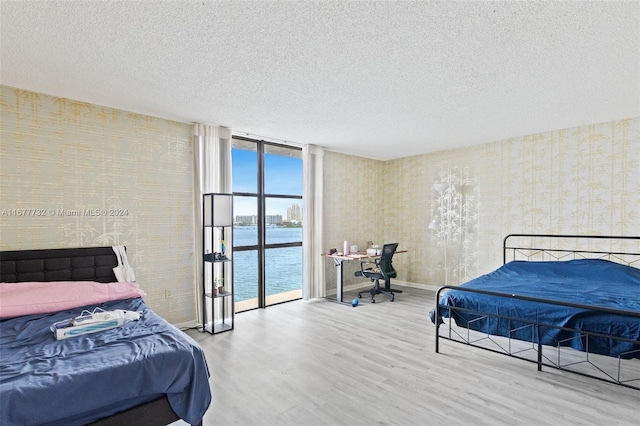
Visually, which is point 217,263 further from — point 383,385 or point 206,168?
point 383,385

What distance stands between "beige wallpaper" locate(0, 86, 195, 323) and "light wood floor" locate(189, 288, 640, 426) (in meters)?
0.97

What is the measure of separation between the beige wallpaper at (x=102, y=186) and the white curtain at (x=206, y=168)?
95mm

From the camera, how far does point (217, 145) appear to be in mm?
4430

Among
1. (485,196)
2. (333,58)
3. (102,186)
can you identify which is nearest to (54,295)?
(102,186)

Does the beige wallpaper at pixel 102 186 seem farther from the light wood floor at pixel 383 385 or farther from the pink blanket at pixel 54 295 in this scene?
the light wood floor at pixel 383 385

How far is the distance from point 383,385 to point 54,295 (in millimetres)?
2872

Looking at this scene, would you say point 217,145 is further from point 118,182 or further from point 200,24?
point 200,24

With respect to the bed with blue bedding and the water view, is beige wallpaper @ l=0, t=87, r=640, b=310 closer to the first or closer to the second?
the water view

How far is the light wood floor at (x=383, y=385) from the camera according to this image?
7.60 ft

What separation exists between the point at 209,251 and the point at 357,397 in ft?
8.52

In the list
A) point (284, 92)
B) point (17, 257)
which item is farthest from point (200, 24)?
point (17, 257)

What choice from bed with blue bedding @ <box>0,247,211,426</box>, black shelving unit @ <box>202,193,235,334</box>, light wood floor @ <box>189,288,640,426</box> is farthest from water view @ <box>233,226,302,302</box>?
bed with blue bedding @ <box>0,247,211,426</box>

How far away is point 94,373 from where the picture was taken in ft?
5.71

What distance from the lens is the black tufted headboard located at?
2.98 m
